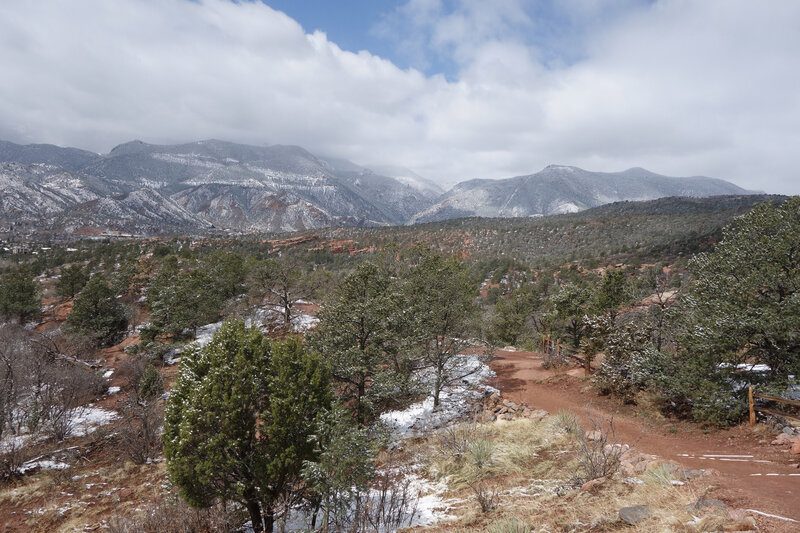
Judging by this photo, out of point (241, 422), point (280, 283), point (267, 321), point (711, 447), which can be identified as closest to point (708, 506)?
point (711, 447)

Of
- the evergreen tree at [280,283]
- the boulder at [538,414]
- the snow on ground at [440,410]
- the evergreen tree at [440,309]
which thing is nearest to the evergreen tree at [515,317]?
the snow on ground at [440,410]

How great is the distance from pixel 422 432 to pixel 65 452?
58.8 ft

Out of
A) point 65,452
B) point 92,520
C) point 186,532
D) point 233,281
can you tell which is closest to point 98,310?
point 233,281

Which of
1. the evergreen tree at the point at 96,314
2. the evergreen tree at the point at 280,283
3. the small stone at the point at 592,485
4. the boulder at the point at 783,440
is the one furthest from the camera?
the evergreen tree at the point at 280,283

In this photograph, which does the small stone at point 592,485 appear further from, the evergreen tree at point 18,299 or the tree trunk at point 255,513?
the evergreen tree at point 18,299

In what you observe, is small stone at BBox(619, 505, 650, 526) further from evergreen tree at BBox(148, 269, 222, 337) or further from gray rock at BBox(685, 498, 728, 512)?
evergreen tree at BBox(148, 269, 222, 337)

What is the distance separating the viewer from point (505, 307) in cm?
3925

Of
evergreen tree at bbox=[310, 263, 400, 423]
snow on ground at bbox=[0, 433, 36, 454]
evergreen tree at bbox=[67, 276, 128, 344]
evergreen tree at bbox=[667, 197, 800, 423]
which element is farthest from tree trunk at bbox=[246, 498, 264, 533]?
evergreen tree at bbox=[67, 276, 128, 344]

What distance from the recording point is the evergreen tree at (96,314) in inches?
1375

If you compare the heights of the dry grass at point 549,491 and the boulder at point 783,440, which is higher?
the boulder at point 783,440

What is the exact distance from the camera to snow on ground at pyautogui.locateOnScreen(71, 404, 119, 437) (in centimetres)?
2125

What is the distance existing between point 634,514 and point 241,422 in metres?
8.82

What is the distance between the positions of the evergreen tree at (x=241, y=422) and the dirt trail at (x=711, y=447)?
28.4 ft

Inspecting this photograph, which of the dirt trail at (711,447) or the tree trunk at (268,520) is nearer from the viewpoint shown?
Answer: the dirt trail at (711,447)
